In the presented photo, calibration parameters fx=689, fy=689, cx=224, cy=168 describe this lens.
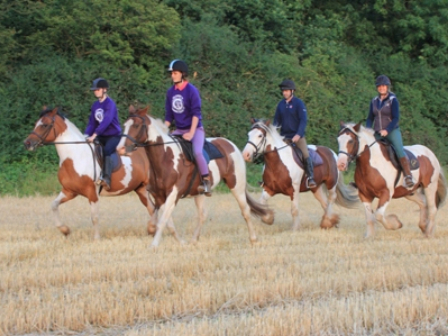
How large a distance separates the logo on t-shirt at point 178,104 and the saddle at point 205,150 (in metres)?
0.40

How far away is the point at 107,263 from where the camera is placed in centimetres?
835

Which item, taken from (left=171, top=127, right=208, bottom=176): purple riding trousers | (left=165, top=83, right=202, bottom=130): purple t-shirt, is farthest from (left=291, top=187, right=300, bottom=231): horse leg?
(left=165, top=83, right=202, bottom=130): purple t-shirt

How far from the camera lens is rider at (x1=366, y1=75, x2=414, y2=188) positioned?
11.2m

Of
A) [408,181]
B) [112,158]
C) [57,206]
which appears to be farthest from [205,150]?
[408,181]

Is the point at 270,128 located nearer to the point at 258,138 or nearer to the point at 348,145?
the point at 258,138

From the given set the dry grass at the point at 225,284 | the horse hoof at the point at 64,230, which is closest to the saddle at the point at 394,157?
the dry grass at the point at 225,284

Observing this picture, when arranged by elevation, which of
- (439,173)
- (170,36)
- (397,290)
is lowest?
(397,290)

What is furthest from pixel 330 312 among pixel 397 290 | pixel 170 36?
pixel 170 36

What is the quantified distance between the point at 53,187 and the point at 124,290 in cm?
1259

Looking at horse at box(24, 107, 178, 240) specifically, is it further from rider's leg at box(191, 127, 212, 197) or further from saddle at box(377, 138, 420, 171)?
saddle at box(377, 138, 420, 171)

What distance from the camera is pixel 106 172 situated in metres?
11.2

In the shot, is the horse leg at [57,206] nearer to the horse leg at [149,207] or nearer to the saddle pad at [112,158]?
the saddle pad at [112,158]

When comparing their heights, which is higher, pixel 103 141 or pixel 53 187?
pixel 103 141

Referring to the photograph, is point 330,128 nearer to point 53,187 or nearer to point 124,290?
point 53,187
